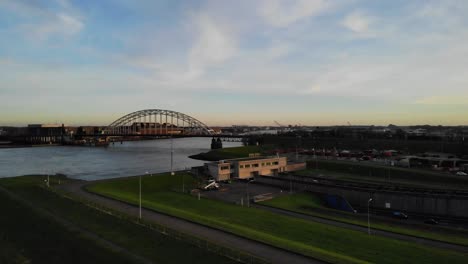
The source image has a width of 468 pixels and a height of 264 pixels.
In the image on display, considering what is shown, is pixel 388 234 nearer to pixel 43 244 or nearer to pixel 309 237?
pixel 309 237

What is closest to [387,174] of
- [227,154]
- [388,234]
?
[388,234]

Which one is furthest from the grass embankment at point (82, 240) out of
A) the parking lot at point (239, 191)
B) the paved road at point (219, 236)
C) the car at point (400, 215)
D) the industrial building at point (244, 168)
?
the industrial building at point (244, 168)

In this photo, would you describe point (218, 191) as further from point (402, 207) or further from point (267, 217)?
point (402, 207)

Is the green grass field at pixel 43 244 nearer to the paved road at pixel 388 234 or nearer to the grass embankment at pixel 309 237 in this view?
the grass embankment at pixel 309 237

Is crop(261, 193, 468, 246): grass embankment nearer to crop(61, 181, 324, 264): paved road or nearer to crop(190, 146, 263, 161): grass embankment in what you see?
crop(61, 181, 324, 264): paved road

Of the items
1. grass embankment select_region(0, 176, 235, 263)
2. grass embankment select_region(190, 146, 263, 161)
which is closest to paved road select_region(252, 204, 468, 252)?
grass embankment select_region(0, 176, 235, 263)

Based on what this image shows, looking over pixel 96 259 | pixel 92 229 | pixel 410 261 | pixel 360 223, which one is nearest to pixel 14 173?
pixel 92 229
